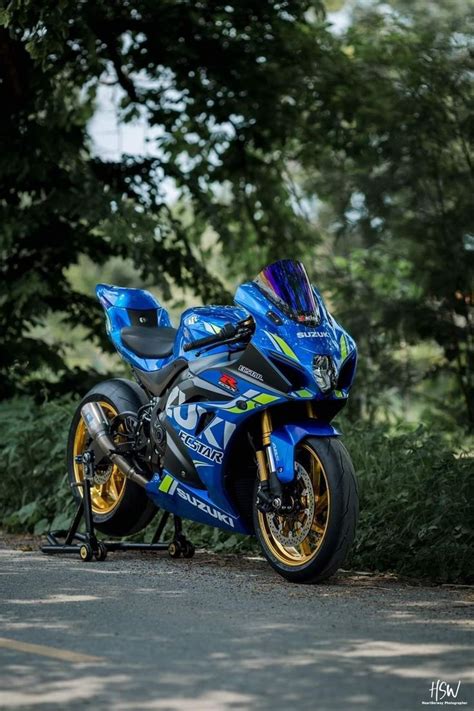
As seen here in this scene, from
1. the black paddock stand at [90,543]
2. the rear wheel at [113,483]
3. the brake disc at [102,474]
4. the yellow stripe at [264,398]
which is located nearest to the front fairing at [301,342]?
the yellow stripe at [264,398]

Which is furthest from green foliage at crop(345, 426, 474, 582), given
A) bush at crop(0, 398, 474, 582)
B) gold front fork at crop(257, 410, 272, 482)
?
gold front fork at crop(257, 410, 272, 482)

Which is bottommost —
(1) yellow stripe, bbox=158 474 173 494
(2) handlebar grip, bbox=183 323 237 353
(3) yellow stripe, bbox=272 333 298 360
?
(1) yellow stripe, bbox=158 474 173 494

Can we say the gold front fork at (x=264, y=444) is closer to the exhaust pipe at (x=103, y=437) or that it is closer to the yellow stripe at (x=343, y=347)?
the yellow stripe at (x=343, y=347)

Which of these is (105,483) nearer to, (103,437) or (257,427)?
(103,437)

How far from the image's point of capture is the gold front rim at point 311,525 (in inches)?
297

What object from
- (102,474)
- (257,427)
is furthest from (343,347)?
(102,474)

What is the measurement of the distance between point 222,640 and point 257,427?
7.26 feet

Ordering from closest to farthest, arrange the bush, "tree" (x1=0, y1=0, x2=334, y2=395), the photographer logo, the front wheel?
1. the photographer logo
2. the front wheel
3. the bush
4. "tree" (x1=0, y1=0, x2=334, y2=395)

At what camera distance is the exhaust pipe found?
8.75m

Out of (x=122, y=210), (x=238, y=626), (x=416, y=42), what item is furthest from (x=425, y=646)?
(x=416, y=42)

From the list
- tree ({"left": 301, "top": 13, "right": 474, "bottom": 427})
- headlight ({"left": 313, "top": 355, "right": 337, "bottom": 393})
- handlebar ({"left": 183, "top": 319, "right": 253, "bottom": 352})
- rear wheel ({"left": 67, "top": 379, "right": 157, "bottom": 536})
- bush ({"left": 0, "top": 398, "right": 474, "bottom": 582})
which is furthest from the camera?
tree ({"left": 301, "top": 13, "right": 474, "bottom": 427})

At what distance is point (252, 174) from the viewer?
17.1 meters

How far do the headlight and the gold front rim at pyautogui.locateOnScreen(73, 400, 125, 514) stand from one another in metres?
2.18

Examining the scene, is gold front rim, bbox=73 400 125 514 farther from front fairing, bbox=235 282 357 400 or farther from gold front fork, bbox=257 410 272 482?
front fairing, bbox=235 282 357 400
